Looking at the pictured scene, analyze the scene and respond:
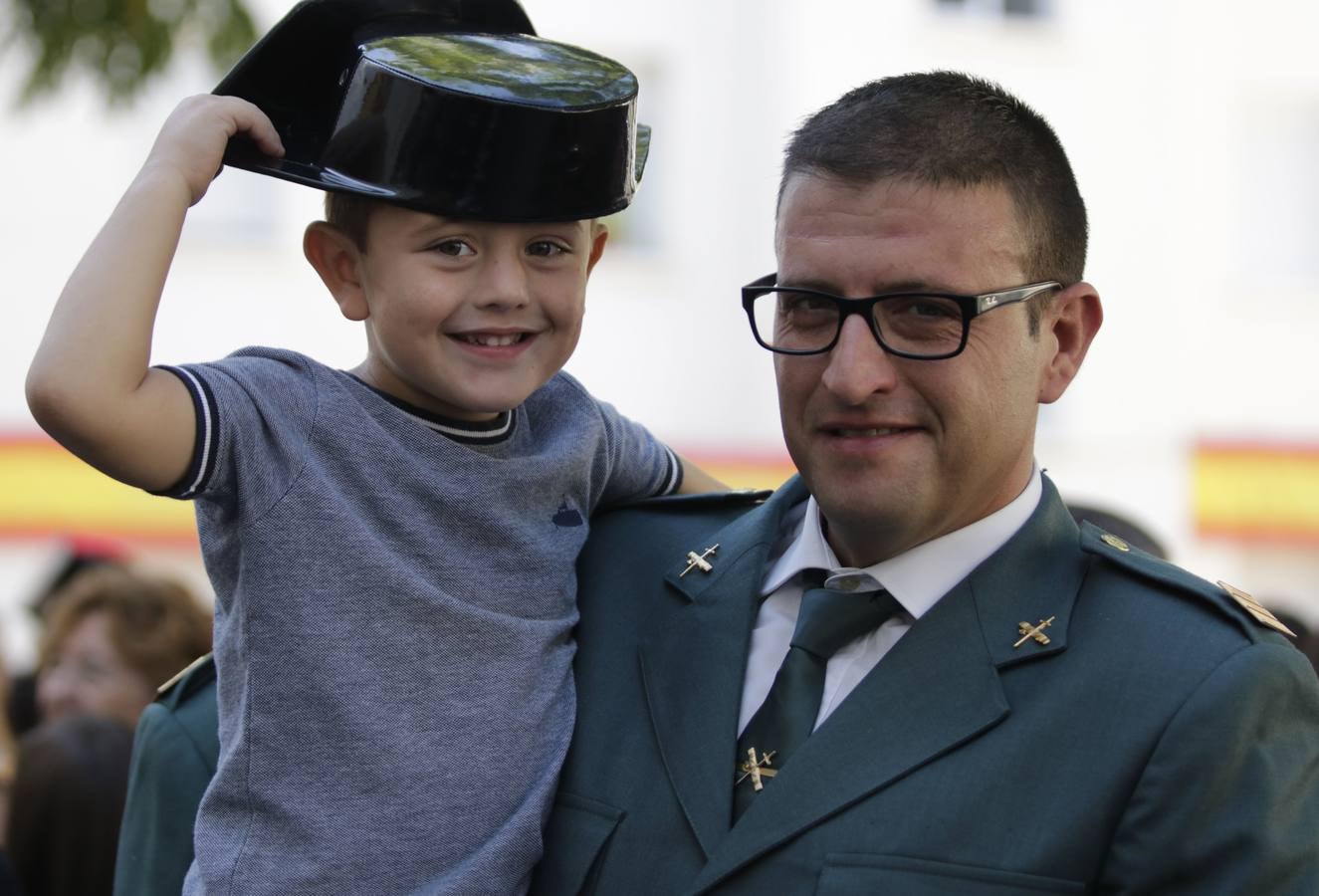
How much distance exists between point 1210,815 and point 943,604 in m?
0.55

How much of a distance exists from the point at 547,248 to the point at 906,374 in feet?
2.05

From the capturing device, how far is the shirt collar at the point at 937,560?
269 cm

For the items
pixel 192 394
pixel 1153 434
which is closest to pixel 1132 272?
pixel 1153 434

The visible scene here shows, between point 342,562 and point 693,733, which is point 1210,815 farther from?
point 342,562

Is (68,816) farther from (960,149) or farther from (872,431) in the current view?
(960,149)

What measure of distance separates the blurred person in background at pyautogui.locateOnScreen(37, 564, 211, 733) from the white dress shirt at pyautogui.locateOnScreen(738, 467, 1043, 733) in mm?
2953

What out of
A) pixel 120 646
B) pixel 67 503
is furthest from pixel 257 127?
pixel 67 503

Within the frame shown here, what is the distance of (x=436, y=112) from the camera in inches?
102

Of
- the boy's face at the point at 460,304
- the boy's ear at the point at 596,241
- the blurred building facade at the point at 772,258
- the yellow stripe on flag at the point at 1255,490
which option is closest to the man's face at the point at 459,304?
the boy's face at the point at 460,304

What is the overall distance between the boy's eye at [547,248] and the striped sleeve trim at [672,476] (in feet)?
2.02

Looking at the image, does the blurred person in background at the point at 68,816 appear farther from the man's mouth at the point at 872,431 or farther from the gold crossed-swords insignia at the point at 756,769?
the man's mouth at the point at 872,431

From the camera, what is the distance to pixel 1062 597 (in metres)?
2.61

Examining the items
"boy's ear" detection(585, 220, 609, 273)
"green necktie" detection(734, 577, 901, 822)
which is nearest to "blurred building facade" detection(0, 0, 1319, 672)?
"boy's ear" detection(585, 220, 609, 273)

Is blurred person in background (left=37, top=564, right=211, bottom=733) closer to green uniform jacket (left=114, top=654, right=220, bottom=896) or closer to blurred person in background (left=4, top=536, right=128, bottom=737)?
blurred person in background (left=4, top=536, right=128, bottom=737)
